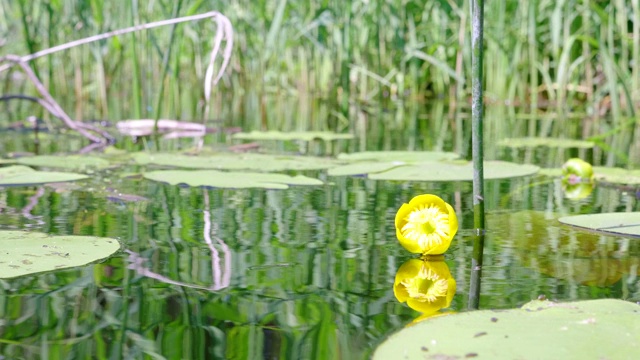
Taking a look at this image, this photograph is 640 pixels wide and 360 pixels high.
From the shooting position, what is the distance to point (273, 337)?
83 centimetres

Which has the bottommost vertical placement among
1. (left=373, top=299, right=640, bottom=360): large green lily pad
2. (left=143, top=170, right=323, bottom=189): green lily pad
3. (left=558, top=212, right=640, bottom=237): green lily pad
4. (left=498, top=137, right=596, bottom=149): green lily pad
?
(left=373, top=299, right=640, bottom=360): large green lily pad

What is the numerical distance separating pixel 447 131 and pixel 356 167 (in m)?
1.24

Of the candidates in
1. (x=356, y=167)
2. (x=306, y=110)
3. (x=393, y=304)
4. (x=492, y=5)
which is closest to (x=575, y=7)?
(x=492, y=5)

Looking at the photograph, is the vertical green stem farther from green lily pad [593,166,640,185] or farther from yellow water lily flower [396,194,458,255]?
green lily pad [593,166,640,185]

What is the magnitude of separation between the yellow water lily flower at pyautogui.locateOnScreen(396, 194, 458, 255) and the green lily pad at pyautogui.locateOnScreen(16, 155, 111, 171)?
1.05 metres

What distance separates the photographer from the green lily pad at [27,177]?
175 cm

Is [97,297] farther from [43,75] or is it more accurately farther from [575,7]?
[43,75]

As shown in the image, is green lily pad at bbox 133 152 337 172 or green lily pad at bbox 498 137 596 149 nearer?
green lily pad at bbox 133 152 337 172

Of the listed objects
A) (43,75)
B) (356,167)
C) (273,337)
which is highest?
(43,75)

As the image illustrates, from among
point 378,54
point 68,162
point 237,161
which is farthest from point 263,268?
point 378,54

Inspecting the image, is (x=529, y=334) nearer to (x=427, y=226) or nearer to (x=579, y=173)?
(x=427, y=226)

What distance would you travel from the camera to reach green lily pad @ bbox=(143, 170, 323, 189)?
5.69ft

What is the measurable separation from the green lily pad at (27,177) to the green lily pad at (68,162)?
4.7 inches

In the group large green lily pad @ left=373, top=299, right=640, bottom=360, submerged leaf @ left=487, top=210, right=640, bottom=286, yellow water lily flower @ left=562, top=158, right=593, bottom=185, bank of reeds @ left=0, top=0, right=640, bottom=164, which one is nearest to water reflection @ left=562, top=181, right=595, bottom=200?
yellow water lily flower @ left=562, top=158, right=593, bottom=185
